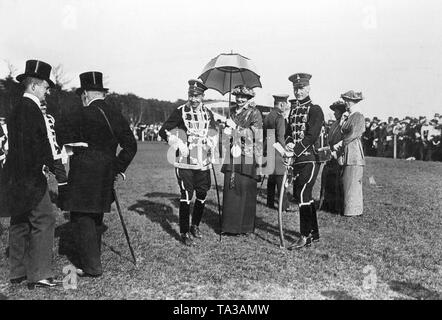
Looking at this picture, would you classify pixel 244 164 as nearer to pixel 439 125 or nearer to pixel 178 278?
pixel 178 278

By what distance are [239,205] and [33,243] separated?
343 centimetres

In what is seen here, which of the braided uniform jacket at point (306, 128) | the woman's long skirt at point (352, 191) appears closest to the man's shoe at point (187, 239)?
the braided uniform jacket at point (306, 128)

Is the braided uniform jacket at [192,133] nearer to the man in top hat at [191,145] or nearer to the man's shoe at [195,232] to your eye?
the man in top hat at [191,145]

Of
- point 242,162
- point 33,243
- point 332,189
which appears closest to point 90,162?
point 33,243

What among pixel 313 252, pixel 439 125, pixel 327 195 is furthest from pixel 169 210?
Result: pixel 439 125

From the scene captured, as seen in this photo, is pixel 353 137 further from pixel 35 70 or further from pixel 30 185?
pixel 30 185

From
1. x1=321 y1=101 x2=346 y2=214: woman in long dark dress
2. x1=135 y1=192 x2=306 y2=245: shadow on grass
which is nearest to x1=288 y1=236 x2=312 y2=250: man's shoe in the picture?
x1=135 y1=192 x2=306 y2=245: shadow on grass

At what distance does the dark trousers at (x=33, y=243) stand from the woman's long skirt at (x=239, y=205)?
307 cm

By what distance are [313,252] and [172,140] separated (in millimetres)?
2650

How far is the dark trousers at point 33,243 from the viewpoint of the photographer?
5039mm

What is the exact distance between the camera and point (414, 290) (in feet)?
16.1

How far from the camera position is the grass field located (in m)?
4.90

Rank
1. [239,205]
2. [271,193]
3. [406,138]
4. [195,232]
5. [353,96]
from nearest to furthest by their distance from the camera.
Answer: [195,232], [239,205], [353,96], [271,193], [406,138]

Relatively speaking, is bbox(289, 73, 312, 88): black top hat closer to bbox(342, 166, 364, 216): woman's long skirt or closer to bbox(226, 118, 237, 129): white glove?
bbox(226, 118, 237, 129): white glove
